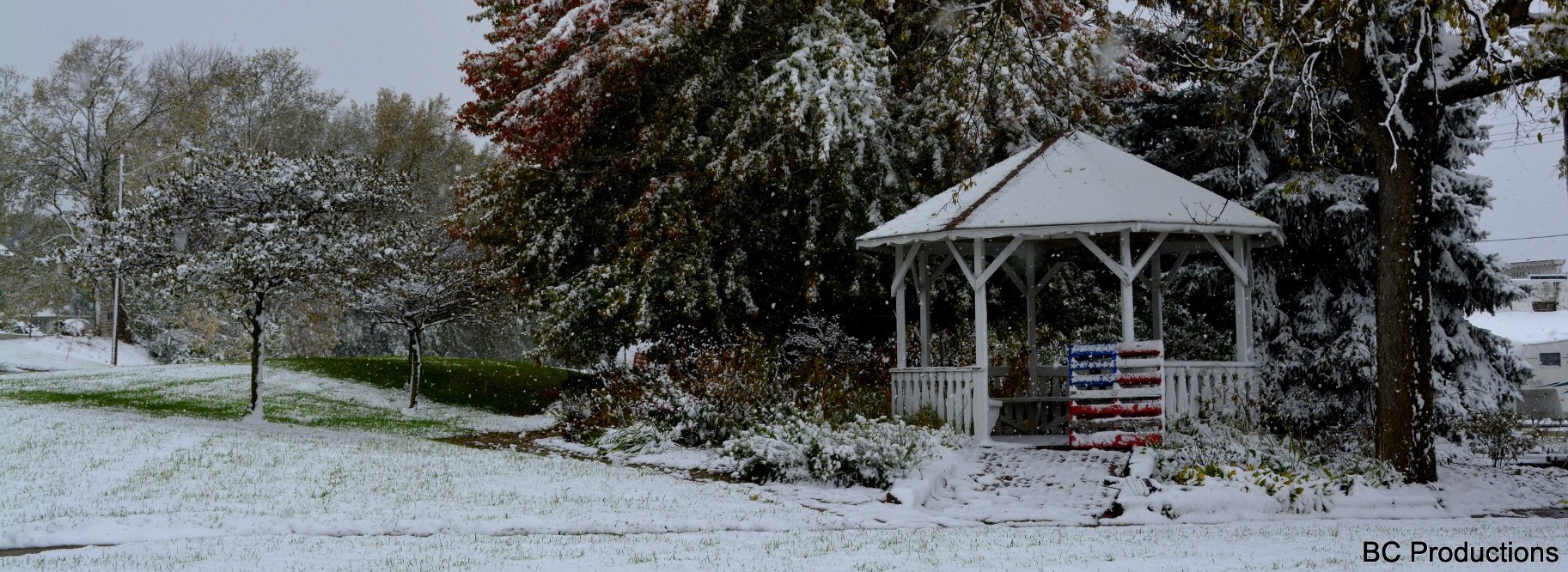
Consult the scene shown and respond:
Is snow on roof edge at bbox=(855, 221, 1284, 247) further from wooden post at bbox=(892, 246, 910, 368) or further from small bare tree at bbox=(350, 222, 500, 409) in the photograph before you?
small bare tree at bbox=(350, 222, 500, 409)

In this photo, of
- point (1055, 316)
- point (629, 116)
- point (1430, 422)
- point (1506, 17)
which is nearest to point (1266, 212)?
point (1055, 316)

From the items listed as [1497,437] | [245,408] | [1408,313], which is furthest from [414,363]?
[1497,437]

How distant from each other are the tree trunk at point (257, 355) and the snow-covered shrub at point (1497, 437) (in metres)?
15.8

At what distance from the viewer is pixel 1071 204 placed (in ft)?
41.4

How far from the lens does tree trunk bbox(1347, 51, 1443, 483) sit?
10648mm

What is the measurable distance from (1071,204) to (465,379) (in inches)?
690

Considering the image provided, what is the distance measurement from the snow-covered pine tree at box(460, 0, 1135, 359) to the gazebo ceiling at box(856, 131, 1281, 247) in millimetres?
1446

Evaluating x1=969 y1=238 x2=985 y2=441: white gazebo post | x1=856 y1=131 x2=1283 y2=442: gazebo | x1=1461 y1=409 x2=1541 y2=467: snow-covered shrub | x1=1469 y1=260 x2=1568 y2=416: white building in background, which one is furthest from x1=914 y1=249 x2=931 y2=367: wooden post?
x1=1469 y1=260 x2=1568 y2=416: white building in background

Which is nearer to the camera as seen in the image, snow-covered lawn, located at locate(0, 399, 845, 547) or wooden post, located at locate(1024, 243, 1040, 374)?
snow-covered lawn, located at locate(0, 399, 845, 547)

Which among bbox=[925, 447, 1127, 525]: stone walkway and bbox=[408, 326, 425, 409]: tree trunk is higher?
bbox=[408, 326, 425, 409]: tree trunk

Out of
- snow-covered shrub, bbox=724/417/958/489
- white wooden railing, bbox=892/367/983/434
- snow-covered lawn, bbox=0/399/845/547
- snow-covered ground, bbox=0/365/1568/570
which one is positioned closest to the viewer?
snow-covered ground, bbox=0/365/1568/570

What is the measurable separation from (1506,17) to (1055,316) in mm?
9451

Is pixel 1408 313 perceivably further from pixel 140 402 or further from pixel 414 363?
pixel 140 402

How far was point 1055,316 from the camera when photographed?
59.8 feet
